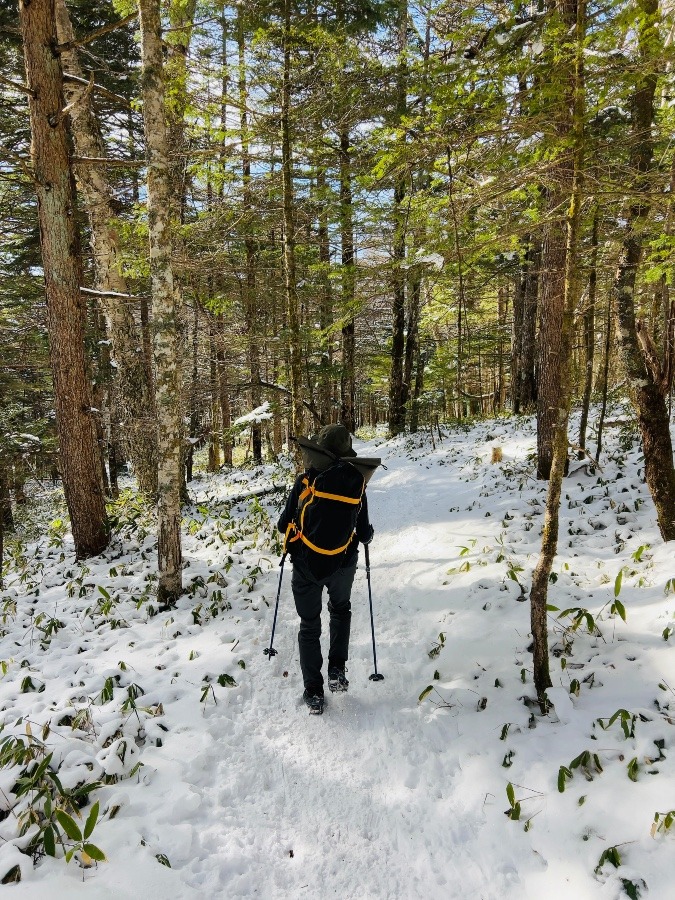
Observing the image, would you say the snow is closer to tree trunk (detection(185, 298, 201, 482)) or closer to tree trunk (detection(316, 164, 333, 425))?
A: tree trunk (detection(185, 298, 201, 482))

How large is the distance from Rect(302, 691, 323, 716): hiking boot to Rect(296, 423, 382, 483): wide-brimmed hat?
213cm

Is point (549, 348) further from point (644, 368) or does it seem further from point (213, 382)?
point (213, 382)

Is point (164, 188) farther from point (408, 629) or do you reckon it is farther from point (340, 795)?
point (340, 795)

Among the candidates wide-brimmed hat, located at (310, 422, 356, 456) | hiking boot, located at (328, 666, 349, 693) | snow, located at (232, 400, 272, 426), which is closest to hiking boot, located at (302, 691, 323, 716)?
hiking boot, located at (328, 666, 349, 693)

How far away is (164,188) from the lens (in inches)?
219

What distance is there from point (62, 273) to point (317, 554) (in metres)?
6.32

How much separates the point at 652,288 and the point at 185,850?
9.67 meters

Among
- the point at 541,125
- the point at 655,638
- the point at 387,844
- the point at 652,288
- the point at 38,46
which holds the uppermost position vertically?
the point at 38,46

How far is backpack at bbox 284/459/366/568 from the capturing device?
412 centimetres

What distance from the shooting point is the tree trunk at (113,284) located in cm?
947

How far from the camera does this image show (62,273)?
7.15 meters

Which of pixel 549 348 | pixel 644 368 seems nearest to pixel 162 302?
pixel 644 368

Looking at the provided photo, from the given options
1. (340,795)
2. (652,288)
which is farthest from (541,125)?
(340,795)

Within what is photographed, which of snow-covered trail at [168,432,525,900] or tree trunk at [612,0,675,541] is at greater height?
tree trunk at [612,0,675,541]
